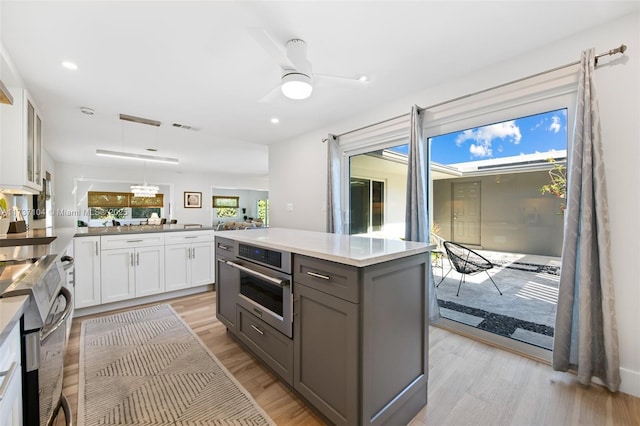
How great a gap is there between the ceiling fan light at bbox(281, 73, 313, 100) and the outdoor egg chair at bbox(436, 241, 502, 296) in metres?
2.10

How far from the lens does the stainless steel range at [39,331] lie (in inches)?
36.6

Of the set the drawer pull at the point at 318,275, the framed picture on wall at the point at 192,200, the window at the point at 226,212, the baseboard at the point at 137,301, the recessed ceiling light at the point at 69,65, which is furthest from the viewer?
the window at the point at 226,212

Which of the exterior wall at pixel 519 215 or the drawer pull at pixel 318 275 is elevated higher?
the exterior wall at pixel 519 215

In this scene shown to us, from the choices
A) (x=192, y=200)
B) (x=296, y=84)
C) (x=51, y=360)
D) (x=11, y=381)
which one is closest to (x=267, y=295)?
(x=51, y=360)

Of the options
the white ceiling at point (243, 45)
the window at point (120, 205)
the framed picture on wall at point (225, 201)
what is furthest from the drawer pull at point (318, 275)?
the framed picture on wall at point (225, 201)

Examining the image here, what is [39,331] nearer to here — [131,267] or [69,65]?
[69,65]

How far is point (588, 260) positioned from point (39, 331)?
285 centimetres

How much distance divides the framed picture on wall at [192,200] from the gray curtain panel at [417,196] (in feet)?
26.5

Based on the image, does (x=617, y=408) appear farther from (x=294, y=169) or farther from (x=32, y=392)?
(x=294, y=169)

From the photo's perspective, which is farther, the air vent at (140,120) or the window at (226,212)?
the window at (226,212)

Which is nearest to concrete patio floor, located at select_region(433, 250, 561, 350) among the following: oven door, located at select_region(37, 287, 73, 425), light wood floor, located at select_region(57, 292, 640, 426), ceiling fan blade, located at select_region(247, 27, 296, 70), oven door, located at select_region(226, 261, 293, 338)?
light wood floor, located at select_region(57, 292, 640, 426)

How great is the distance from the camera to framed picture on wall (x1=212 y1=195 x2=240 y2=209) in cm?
1124

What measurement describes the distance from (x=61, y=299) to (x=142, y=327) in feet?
5.34

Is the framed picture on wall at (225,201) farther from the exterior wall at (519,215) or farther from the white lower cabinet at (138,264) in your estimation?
the exterior wall at (519,215)
